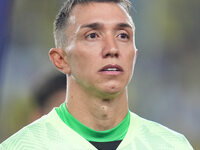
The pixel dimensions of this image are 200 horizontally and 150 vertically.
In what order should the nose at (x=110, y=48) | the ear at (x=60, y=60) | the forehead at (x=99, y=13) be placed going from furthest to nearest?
1. the ear at (x=60, y=60)
2. the forehead at (x=99, y=13)
3. the nose at (x=110, y=48)

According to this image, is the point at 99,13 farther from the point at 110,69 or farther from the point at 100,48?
the point at 110,69

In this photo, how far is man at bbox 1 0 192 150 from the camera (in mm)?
3510

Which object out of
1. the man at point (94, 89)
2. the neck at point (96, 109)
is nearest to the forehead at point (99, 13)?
the man at point (94, 89)

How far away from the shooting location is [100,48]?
351 centimetres

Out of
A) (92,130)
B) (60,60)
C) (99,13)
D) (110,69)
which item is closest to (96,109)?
(92,130)

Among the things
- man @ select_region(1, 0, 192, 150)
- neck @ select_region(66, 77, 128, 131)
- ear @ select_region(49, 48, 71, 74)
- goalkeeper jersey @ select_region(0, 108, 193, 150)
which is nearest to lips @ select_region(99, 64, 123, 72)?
man @ select_region(1, 0, 192, 150)

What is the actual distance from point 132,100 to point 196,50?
141cm

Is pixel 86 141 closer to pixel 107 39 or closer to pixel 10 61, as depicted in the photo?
pixel 107 39

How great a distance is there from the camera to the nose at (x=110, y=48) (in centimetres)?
346

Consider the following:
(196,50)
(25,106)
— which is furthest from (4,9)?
(196,50)

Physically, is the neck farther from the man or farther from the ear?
the ear

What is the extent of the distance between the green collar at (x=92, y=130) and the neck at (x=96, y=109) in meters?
0.02

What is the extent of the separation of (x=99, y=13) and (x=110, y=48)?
10.4 inches

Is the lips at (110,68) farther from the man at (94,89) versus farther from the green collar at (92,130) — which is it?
the green collar at (92,130)
